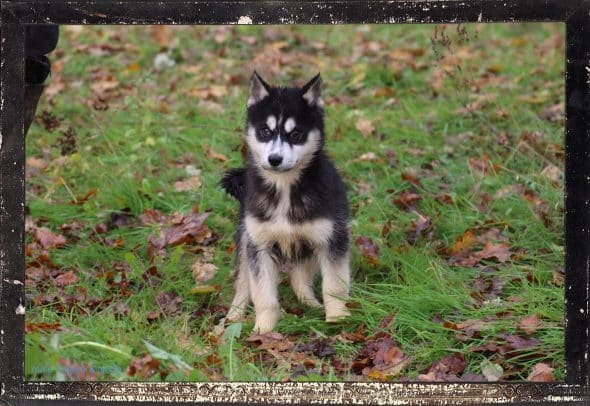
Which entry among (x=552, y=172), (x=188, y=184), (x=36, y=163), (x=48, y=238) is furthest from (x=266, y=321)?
(x=36, y=163)

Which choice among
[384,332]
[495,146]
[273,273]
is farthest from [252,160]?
[495,146]

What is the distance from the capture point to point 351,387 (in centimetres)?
385

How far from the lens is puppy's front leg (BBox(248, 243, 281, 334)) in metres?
5.32

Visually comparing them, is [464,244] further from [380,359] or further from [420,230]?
[380,359]

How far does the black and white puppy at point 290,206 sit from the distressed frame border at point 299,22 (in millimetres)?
1421

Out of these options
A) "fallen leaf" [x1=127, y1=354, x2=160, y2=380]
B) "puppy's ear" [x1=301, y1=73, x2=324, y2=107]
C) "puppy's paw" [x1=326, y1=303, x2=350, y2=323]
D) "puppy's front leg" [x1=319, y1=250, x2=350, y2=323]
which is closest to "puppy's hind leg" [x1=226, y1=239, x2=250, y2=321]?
"puppy's front leg" [x1=319, y1=250, x2=350, y2=323]

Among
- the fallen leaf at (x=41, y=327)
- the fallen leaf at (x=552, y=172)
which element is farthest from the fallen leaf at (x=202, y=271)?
the fallen leaf at (x=552, y=172)

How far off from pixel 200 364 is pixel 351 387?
3.51ft

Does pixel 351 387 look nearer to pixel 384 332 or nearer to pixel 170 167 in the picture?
pixel 384 332

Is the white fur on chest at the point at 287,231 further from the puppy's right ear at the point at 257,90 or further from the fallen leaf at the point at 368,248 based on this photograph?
the puppy's right ear at the point at 257,90

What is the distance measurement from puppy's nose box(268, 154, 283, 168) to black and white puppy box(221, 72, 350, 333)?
113 mm

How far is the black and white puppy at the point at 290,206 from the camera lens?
5.31 m

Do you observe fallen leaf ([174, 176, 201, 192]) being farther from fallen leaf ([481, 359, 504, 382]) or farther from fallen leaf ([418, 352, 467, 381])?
fallen leaf ([481, 359, 504, 382])

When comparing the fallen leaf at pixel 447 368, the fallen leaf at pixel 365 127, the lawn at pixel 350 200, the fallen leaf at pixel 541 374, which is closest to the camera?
the fallen leaf at pixel 541 374
